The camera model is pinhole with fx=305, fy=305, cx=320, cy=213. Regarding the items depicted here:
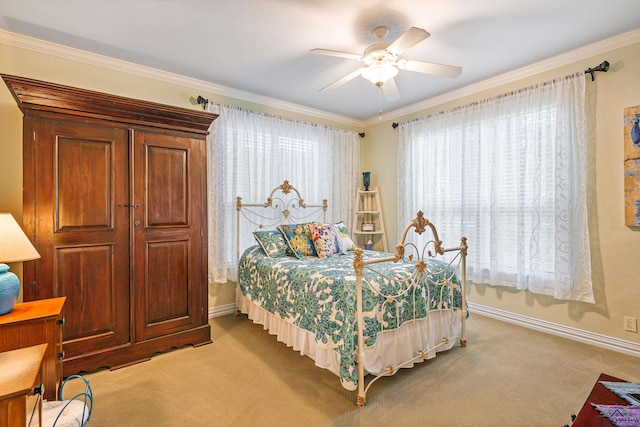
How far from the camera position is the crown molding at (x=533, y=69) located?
2611 millimetres

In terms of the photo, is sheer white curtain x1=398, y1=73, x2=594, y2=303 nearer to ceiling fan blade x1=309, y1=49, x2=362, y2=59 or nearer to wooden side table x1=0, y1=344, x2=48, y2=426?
ceiling fan blade x1=309, y1=49, x2=362, y2=59

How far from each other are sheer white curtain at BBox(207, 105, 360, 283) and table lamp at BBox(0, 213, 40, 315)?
179cm

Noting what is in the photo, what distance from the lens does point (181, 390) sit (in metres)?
2.13

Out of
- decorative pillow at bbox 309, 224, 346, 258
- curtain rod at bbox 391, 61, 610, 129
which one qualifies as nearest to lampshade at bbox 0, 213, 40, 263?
decorative pillow at bbox 309, 224, 346, 258

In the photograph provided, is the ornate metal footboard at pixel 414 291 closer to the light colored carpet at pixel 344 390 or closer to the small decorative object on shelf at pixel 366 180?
the light colored carpet at pixel 344 390

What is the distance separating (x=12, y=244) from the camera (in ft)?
5.55

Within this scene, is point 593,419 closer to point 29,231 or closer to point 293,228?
point 293,228

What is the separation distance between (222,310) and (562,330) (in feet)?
11.8

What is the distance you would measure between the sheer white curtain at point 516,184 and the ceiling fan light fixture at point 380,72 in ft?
5.72

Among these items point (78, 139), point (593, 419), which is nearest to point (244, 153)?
point (78, 139)

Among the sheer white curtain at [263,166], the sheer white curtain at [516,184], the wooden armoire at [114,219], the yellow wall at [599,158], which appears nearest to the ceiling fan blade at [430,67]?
the sheer white curtain at [516,184]

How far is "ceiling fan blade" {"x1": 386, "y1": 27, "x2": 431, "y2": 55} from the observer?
185cm

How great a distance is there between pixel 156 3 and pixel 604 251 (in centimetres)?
415

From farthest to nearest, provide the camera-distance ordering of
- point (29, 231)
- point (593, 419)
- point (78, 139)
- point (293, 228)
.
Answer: point (293, 228)
point (78, 139)
point (29, 231)
point (593, 419)
